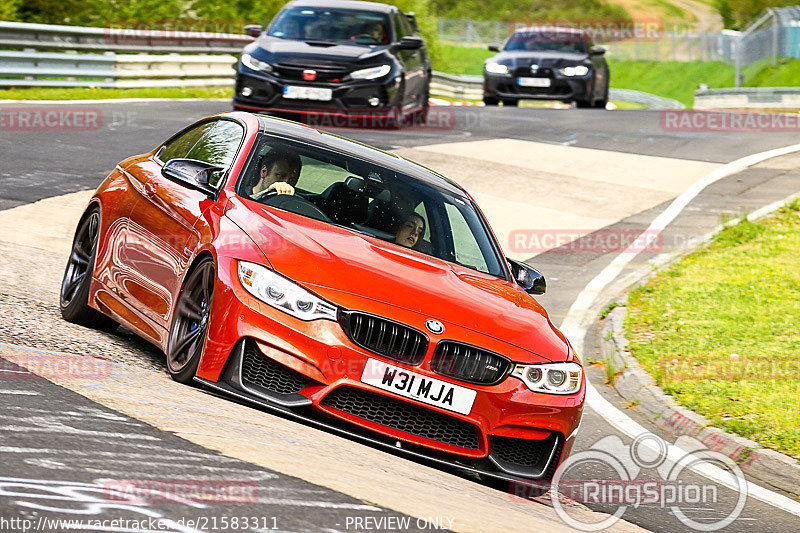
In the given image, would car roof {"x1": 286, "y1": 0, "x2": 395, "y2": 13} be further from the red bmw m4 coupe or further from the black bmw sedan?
the red bmw m4 coupe

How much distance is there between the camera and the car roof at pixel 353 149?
715 centimetres

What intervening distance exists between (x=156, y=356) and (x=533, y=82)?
19.7m

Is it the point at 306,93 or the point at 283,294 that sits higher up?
the point at 283,294

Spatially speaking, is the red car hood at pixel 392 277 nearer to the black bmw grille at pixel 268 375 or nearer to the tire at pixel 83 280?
the black bmw grille at pixel 268 375

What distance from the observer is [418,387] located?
545 cm

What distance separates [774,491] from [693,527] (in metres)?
1.11

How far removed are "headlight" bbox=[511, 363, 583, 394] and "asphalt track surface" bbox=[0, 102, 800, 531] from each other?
→ 0.71 metres

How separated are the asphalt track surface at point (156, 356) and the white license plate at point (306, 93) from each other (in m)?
0.98

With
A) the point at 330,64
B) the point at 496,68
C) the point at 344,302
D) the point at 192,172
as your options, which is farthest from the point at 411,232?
the point at 496,68

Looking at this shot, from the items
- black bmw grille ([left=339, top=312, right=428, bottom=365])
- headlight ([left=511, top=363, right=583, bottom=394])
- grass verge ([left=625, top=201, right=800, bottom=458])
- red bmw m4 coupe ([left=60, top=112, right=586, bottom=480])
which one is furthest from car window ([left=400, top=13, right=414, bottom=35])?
black bmw grille ([left=339, top=312, right=428, bottom=365])

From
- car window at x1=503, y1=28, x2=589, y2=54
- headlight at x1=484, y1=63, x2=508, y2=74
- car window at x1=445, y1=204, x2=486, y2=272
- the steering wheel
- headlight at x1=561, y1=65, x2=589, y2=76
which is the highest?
the steering wheel

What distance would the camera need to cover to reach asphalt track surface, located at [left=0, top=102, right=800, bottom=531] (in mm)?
4039

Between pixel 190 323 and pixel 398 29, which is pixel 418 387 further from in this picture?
pixel 398 29

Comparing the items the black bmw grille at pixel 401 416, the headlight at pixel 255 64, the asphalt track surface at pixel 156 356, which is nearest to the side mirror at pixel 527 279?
the asphalt track surface at pixel 156 356
